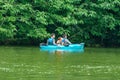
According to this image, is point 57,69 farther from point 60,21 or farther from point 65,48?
point 60,21

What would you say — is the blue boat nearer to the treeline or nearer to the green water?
the treeline

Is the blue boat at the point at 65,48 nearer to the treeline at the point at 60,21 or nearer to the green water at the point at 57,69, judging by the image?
the treeline at the point at 60,21

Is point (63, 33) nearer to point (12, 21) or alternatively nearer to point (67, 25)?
point (67, 25)

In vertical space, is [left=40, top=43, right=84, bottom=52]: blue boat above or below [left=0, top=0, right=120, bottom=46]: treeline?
below

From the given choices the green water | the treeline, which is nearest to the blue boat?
the treeline

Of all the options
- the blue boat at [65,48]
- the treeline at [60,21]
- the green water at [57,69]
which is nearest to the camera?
the green water at [57,69]

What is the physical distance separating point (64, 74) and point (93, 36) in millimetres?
21365

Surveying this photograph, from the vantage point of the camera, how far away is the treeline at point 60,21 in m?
35.0

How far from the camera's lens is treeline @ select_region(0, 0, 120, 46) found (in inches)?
1378

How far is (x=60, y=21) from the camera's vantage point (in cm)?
3597

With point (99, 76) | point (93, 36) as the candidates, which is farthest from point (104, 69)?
point (93, 36)

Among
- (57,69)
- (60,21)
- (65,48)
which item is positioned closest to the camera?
(57,69)

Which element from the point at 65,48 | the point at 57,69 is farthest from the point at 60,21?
the point at 57,69

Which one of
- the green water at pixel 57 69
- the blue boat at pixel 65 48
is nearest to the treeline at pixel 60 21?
the blue boat at pixel 65 48
